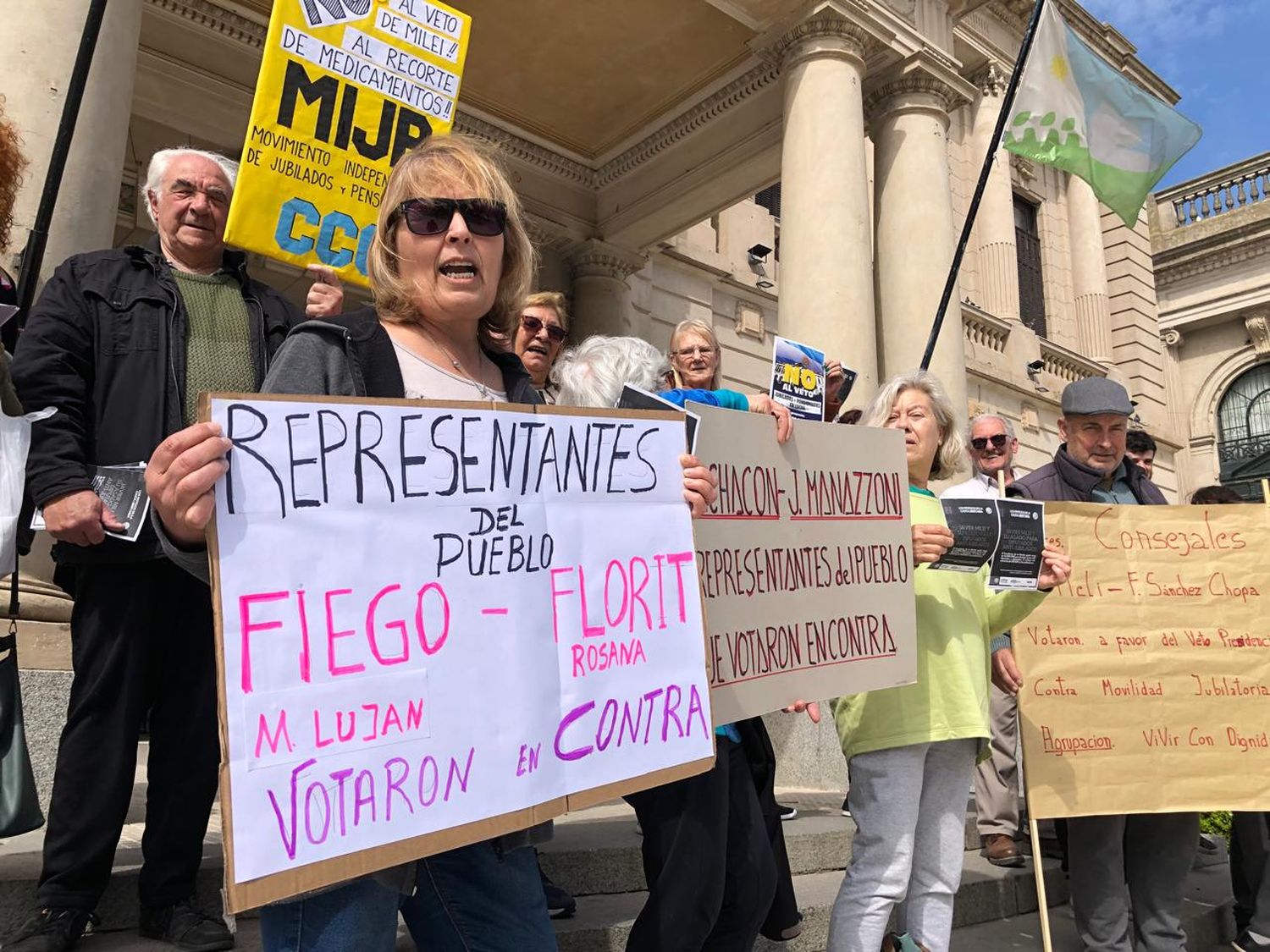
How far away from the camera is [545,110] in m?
9.34

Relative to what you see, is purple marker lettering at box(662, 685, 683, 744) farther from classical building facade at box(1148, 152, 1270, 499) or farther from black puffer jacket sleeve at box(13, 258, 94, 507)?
classical building facade at box(1148, 152, 1270, 499)

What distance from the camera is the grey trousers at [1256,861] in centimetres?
375

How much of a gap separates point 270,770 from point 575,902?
198 cm

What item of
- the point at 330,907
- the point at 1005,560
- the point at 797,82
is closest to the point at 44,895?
the point at 330,907

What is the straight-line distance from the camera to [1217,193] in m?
23.5

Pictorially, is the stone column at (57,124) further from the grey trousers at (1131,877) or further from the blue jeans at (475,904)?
the grey trousers at (1131,877)

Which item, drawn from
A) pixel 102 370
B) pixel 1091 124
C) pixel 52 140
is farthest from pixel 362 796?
pixel 1091 124

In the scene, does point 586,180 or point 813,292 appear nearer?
point 813,292

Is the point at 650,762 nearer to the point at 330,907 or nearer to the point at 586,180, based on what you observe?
the point at 330,907

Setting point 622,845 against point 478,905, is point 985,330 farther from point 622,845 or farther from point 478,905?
point 478,905

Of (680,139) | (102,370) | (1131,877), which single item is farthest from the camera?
(680,139)

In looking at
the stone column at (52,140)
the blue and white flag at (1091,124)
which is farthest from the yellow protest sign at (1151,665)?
the stone column at (52,140)

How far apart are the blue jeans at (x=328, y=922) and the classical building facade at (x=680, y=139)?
344cm

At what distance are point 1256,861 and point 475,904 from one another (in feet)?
12.6
